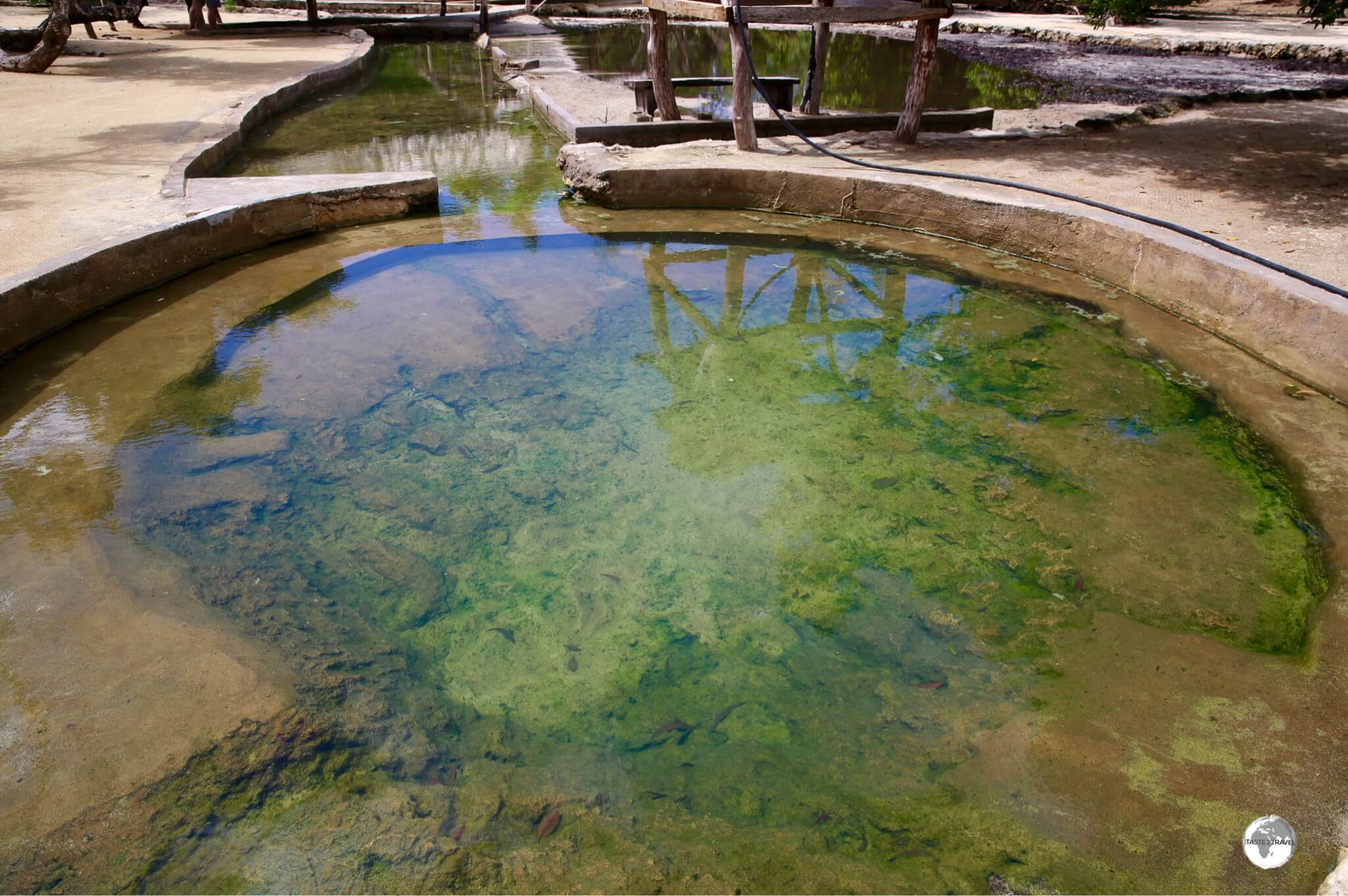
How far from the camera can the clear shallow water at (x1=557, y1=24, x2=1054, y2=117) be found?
12.6 meters

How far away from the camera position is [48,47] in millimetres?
12164

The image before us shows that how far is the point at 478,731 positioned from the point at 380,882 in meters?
0.52

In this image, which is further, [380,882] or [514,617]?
[514,617]

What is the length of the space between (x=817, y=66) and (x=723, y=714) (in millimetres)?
8908

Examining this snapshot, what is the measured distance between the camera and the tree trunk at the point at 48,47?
12141mm

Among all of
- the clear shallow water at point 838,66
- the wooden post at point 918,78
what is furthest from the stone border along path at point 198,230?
the clear shallow water at point 838,66

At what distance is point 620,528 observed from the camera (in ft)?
11.3

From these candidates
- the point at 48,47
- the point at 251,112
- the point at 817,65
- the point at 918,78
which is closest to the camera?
the point at 918,78

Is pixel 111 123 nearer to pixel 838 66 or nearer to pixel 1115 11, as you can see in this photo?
pixel 838 66

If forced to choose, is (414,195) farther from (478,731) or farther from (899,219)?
(478,731)

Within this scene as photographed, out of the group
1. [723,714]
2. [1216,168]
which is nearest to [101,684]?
[723,714]

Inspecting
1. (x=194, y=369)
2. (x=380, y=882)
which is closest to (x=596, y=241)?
(x=194, y=369)

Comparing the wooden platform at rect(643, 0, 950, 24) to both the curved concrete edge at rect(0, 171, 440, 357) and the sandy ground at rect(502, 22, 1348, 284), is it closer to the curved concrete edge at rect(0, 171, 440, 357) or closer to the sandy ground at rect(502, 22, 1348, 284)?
the sandy ground at rect(502, 22, 1348, 284)

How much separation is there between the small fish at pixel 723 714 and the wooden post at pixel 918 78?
6.95 m
